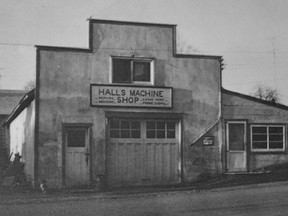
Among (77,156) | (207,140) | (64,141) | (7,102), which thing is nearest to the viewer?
(64,141)

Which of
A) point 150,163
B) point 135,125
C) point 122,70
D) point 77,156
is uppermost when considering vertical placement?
point 122,70

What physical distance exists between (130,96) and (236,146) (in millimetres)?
4744

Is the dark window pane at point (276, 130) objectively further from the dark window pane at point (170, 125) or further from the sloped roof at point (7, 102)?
the sloped roof at point (7, 102)

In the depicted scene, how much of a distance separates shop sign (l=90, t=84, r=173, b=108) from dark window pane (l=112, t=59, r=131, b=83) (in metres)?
0.41

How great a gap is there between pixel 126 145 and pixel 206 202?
5713 mm

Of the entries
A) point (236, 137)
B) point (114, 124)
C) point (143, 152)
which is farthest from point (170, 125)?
point (236, 137)

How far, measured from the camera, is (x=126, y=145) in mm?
17078

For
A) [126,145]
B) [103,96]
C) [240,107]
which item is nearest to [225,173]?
[240,107]

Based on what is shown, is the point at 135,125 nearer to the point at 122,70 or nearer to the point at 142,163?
the point at 142,163

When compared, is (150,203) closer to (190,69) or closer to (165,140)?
(165,140)

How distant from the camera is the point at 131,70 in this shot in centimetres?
1725

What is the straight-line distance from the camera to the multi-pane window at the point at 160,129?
17.4 meters

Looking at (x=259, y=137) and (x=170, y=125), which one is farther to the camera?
(x=259, y=137)

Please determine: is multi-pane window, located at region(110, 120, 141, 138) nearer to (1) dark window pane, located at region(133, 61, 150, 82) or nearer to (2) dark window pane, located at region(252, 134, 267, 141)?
(1) dark window pane, located at region(133, 61, 150, 82)
